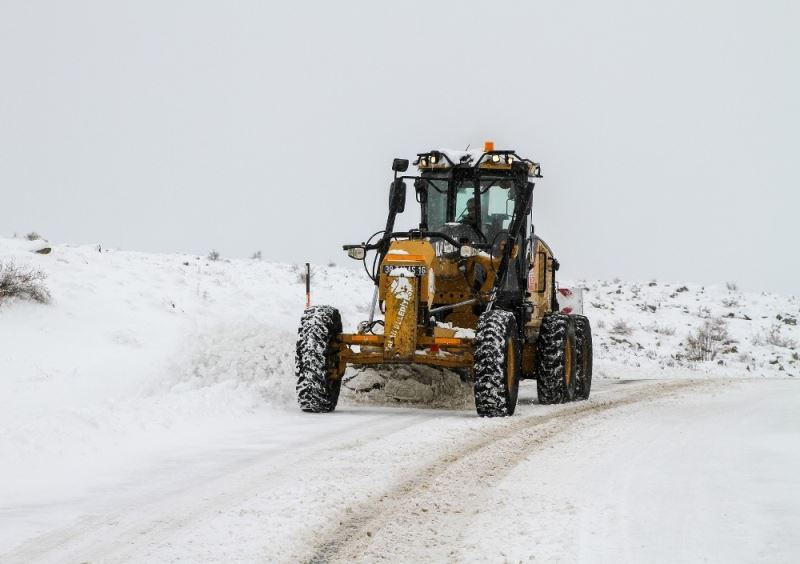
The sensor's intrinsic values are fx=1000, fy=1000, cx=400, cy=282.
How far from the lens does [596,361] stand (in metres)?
22.0

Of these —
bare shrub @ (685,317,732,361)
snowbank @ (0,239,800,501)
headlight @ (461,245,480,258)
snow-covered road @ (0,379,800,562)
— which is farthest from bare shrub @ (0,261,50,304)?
bare shrub @ (685,317,732,361)

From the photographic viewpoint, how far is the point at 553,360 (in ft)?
41.6

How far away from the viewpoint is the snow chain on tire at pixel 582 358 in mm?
14047

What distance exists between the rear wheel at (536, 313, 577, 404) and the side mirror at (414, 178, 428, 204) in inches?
86.6

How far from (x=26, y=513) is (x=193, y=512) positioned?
3.22 ft

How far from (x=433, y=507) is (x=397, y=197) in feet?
20.4

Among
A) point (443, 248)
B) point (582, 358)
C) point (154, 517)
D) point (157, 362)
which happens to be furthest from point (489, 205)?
point (154, 517)

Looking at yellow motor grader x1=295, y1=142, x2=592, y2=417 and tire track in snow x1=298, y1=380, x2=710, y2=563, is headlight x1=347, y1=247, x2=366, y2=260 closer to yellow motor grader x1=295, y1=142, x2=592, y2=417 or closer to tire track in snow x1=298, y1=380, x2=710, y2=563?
yellow motor grader x1=295, y1=142, x2=592, y2=417

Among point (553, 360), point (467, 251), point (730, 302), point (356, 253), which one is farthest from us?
point (730, 302)

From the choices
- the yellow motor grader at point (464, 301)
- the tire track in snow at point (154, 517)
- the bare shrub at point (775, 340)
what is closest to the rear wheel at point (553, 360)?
the yellow motor grader at point (464, 301)

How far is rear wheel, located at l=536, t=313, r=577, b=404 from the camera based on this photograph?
41.5 feet

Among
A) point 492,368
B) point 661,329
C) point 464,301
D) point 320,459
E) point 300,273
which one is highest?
point 300,273

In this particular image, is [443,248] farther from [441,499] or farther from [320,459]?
[441,499]

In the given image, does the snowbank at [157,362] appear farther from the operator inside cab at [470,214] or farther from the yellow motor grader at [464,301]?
the operator inside cab at [470,214]
